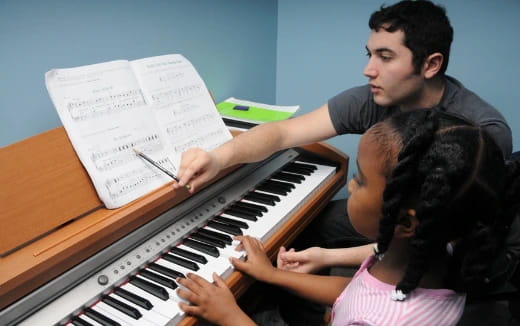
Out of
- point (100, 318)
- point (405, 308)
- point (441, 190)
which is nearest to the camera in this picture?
point (441, 190)

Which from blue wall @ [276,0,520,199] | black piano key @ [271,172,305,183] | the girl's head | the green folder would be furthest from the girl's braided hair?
blue wall @ [276,0,520,199]

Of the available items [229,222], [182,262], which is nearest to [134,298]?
[182,262]

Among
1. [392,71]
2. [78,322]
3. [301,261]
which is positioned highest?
[392,71]

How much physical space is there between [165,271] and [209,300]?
0.50 ft

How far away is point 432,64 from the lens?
48.4 inches

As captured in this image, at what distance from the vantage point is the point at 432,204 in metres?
0.61

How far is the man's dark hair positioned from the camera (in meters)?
1.19

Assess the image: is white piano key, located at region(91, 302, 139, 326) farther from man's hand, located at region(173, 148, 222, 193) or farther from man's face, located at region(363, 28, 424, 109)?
man's face, located at region(363, 28, 424, 109)

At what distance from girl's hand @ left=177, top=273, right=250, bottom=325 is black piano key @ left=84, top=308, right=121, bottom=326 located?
0.48 feet

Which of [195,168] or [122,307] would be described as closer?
[122,307]

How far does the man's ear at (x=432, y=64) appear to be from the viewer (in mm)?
1217

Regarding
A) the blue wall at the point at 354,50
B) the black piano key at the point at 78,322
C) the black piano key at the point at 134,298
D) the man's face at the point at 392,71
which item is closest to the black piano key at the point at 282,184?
the man's face at the point at 392,71

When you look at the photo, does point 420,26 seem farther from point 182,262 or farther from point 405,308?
point 182,262

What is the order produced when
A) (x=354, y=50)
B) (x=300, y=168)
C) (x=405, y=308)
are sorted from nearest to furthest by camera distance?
1. (x=405, y=308)
2. (x=300, y=168)
3. (x=354, y=50)
